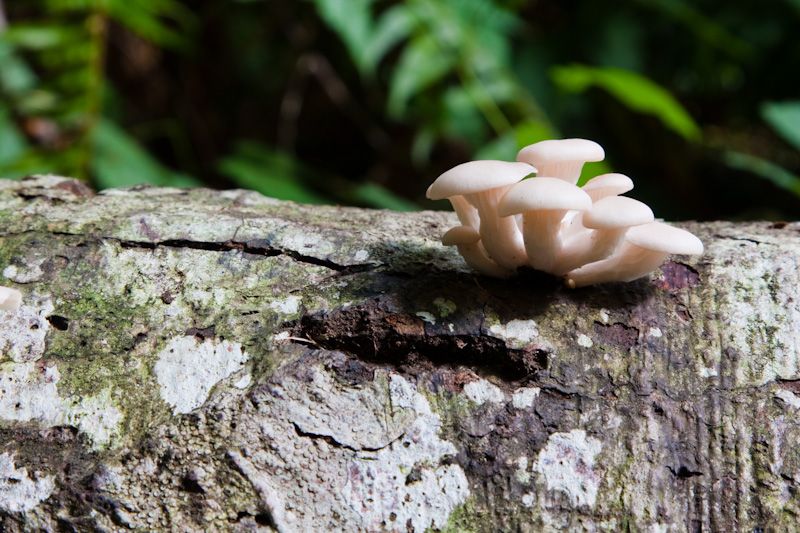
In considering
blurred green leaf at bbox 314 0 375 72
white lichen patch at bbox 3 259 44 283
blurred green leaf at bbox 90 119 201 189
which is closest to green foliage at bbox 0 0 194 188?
blurred green leaf at bbox 90 119 201 189

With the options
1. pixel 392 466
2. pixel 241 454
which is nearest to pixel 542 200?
pixel 392 466

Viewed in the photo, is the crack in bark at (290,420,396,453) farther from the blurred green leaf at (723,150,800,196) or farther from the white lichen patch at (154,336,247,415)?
the blurred green leaf at (723,150,800,196)

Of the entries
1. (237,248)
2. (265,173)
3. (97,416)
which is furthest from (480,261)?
(265,173)

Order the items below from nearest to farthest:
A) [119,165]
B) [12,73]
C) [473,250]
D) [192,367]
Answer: [192,367], [473,250], [119,165], [12,73]

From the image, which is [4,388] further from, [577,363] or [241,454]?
[577,363]

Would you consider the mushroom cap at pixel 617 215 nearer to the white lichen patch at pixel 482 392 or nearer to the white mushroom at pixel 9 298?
the white lichen patch at pixel 482 392

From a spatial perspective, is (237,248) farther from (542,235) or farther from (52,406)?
(542,235)

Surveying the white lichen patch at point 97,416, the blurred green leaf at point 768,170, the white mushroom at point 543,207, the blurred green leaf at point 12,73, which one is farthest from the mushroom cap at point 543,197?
the blurred green leaf at point 12,73
